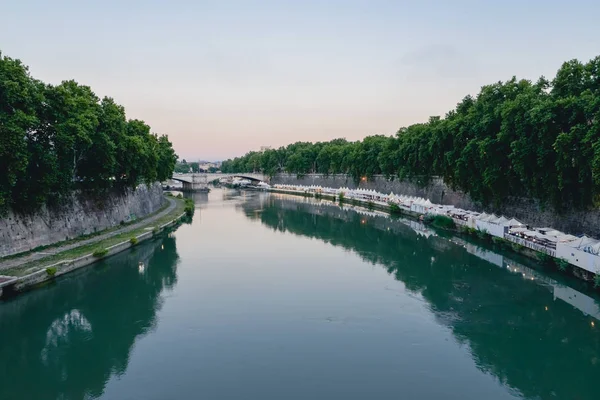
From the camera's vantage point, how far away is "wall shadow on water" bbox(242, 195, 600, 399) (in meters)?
10.5

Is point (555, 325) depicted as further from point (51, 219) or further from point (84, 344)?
point (51, 219)

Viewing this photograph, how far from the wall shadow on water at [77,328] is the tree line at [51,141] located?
4.07 meters

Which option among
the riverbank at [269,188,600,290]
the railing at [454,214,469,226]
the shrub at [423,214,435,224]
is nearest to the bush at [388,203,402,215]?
the riverbank at [269,188,600,290]

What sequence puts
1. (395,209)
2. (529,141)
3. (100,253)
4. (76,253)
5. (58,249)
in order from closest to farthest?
(76,253) < (100,253) < (58,249) < (529,141) < (395,209)

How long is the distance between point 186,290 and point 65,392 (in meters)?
7.48

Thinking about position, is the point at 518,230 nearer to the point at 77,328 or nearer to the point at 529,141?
the point at 529,141

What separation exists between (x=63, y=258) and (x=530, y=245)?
21.4 meters

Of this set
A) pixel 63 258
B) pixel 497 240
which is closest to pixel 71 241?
pixel 63 258

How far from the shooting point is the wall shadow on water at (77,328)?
33.1 feet

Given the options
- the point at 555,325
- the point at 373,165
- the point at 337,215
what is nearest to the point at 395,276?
the point at 555,325

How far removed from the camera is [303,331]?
12758 millimetres

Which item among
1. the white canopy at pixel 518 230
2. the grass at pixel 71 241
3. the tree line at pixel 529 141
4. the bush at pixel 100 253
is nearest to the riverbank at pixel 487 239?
the white canopy at pixel 518 230

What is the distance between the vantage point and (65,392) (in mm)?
9609

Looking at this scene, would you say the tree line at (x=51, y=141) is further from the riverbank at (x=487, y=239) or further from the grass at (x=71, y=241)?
the riverbank at (x=487, y=239)
